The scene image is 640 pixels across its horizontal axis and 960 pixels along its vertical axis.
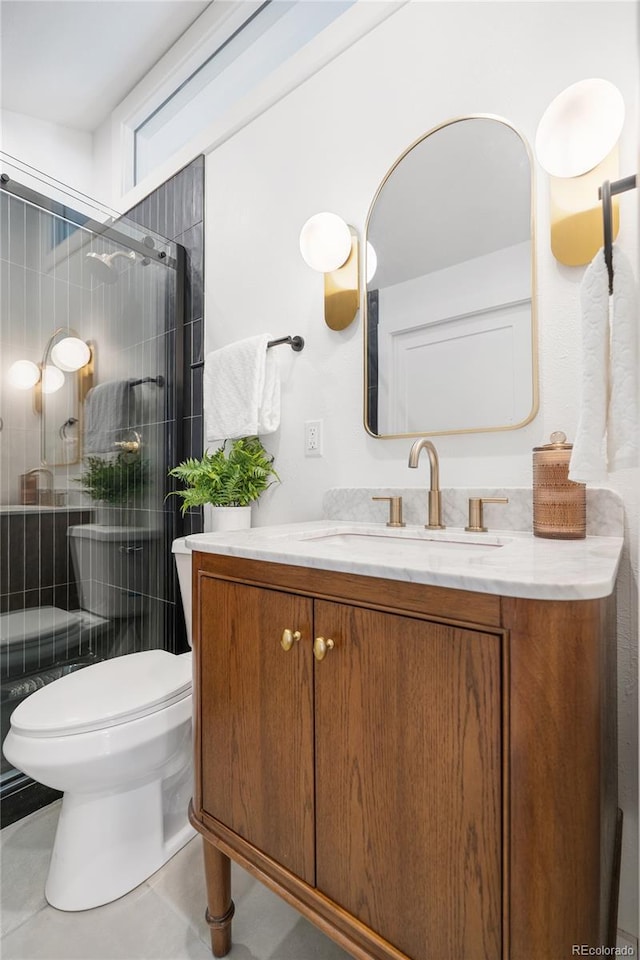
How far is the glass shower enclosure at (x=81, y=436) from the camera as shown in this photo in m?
1.55

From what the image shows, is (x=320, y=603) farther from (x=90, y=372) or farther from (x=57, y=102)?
(x=57, y=102)

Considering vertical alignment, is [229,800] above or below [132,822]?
above

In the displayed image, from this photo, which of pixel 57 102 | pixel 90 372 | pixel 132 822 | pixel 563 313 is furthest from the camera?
pixel 57 102

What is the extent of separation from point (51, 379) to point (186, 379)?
548 millimetres

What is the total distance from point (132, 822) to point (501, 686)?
1121mm

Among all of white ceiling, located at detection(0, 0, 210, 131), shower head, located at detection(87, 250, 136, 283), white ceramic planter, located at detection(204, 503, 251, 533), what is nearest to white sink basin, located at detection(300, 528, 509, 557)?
white ceramic planter, located at detection(204, 503, 251, 533)

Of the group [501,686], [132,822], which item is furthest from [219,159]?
[132,822]

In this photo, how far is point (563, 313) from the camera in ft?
3.57

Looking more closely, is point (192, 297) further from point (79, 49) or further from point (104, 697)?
point (104, 697)

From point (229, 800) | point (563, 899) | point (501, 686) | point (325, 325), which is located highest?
point (325, 325)

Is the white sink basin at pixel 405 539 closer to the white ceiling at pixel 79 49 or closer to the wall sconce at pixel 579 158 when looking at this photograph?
the wall sconce at pixel 579 158

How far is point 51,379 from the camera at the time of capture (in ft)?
5.32

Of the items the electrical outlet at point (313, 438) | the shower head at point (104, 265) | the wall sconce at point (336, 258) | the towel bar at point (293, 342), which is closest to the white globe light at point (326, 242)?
the wall sconce at point (336, 258)

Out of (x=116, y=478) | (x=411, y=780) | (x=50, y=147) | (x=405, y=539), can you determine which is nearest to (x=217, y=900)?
(x=411, y=780)
